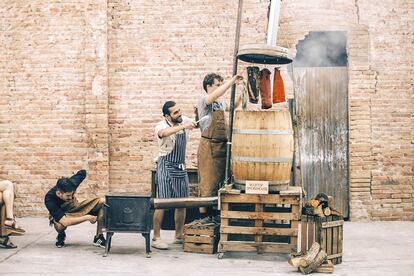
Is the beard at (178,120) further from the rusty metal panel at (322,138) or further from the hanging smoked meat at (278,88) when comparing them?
the rusty metal panel at (322,138)

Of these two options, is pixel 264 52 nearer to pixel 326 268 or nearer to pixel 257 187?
pixel 257 187

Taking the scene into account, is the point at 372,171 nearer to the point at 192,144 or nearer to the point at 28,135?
the point at 192,144

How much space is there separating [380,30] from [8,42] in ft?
20.3

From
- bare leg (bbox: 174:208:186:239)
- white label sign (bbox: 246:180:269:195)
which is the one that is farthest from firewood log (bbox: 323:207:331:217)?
bare leg (bbox: 174:208:186:239)

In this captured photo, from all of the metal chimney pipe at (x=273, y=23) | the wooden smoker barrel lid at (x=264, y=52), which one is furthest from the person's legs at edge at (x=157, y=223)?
the metal chimney pipe at (x=273, y=23)

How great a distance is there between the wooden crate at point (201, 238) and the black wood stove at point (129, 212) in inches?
22.5

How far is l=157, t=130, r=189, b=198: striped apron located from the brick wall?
2.27 meters

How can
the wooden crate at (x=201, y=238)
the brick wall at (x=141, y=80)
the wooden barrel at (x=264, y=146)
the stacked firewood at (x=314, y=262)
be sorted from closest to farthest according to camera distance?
1. the stacked firewood at (x=314, y=262)
2. the wooden barrel at (x=264, y=146)
3. the wooden crate at (x=201, y=238)
4. the brick wall at (x=141, y=80)

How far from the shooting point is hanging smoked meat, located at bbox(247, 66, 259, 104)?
750 centimetres

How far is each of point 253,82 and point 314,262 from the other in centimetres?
222

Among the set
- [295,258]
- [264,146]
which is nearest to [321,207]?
[295,258]

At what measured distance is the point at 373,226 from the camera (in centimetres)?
990

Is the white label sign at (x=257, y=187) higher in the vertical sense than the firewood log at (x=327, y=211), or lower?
higher

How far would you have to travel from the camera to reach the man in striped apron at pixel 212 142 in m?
8.09
